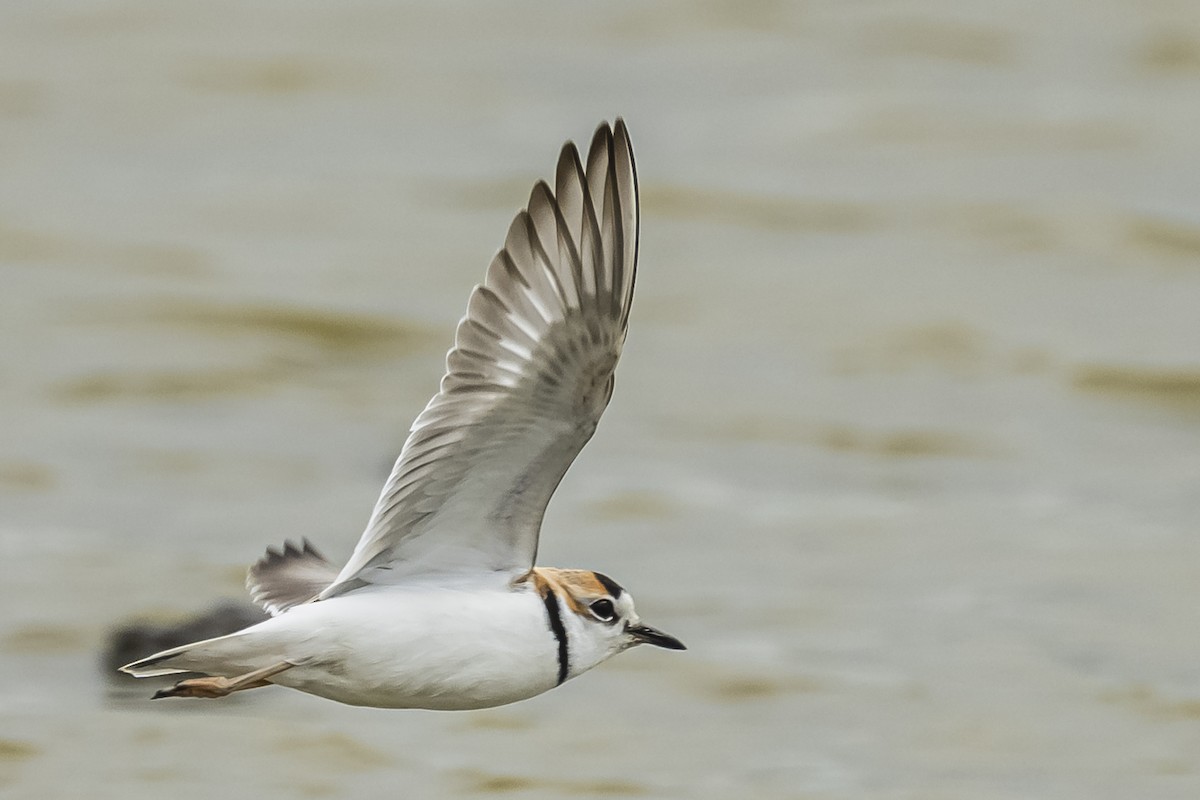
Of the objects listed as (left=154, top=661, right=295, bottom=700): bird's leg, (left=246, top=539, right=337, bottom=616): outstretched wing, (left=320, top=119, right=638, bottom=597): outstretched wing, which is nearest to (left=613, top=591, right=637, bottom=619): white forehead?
(left=320, top=119, right=638, bottom=597): outstretched wing

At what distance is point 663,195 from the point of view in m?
21.9

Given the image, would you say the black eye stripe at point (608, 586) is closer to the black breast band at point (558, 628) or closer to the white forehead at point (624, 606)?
the white forehead at point (624, 606)

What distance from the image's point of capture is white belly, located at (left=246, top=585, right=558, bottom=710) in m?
7.05

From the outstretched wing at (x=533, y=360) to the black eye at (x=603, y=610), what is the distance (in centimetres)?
56

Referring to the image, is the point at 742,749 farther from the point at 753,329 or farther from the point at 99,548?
the point at 753,329

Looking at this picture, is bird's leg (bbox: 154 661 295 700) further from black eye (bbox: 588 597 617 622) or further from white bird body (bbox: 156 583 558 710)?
black eye (bbox: 588 597 617 622)

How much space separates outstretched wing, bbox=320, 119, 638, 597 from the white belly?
27 centimetres

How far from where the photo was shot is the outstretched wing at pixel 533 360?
678cm

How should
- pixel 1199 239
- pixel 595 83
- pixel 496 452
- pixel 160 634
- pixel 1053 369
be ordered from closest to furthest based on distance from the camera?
1. pixel 496 452
2. pixel 160 634
3. pixel 1053 369
4. pixel 1199 239
5. pixel 595 83

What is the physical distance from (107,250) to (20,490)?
5.68 metres

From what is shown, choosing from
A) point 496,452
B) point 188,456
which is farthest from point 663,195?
point 496,452

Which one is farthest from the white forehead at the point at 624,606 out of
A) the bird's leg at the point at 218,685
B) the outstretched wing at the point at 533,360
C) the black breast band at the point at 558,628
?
the bird's leg at the point at 218,685

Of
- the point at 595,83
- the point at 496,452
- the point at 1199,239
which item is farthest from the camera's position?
the point at 595,83

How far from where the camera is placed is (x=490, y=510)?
7.26 m
